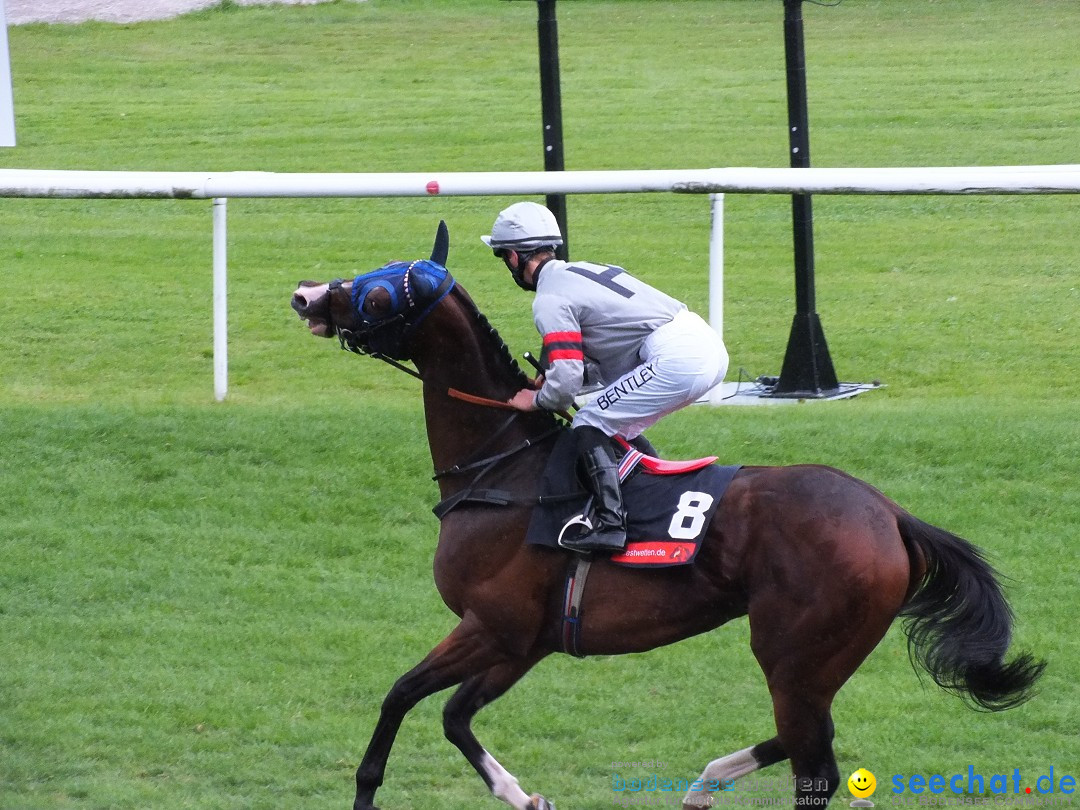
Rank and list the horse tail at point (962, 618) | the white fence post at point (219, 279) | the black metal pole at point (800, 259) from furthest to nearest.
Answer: the black metal pole at point (800, 259) < the white fence post at point (219, 279) < the horse tail at point (962, 618)

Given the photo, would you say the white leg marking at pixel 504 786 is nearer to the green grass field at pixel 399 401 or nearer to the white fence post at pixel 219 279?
the green grass field at pixel 399 401

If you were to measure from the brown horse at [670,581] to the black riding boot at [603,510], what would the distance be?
0.11 meters

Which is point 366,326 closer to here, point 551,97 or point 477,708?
point 477,708

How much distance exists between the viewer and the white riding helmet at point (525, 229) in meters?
4.55

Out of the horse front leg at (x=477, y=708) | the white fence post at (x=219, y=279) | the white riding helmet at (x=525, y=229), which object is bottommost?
the horse front leg at (x=477, y=708)

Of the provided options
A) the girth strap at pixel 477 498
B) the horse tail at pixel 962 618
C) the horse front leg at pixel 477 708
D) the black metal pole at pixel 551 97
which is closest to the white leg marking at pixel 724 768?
the horse front leg at pixel 477 708

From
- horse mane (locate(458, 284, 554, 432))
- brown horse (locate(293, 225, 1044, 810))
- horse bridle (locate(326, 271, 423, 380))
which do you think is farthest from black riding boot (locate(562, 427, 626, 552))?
horse bridle (locate(326, 271, 423, 380))

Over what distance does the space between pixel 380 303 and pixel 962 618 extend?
1.95m

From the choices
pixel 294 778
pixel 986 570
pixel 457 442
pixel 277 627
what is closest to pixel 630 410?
pixel 457 442

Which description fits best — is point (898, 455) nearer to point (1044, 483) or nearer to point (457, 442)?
point (1044, 483)

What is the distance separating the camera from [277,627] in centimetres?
592

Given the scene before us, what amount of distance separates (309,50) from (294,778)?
65.6 feet

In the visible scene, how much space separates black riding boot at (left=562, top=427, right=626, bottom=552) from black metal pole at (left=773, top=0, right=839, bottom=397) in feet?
13.2

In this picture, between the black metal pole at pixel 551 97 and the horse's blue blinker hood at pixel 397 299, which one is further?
the black metal pole at pixel 551 97
